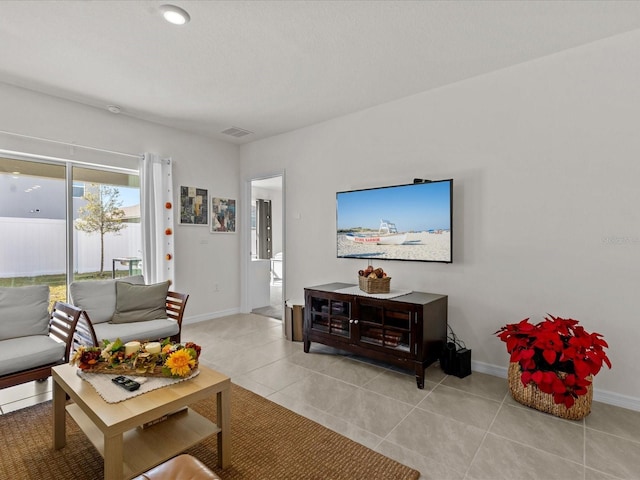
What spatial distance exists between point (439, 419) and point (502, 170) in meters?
2.08

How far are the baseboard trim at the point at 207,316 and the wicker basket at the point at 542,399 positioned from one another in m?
3.84

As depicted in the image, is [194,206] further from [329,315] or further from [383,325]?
[383,325]

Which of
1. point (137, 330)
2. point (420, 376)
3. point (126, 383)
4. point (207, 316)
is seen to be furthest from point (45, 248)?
point (420, 376)

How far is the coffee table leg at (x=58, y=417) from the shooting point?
193cm

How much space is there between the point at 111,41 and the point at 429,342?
3.41 meters

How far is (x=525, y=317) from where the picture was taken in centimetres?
284

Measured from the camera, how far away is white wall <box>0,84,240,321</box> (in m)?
3.35

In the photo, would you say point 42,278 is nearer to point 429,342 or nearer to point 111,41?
point 111,41

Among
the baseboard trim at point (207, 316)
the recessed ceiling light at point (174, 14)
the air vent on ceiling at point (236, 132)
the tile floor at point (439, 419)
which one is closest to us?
the tile floor at point (439, 419)

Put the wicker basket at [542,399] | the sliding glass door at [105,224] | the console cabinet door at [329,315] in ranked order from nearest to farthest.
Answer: the wicker basket at [542,399]
the console cabinet door at [329,315]
the sliding glass door at [105,224]

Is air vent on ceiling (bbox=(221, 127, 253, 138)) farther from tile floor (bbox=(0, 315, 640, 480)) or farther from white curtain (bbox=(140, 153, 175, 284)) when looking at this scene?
tile floor (bbox=(0, 315, 640, 480))

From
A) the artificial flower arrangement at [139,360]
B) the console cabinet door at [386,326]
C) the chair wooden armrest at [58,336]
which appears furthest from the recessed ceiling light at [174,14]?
the console cabinet door at [386,326]

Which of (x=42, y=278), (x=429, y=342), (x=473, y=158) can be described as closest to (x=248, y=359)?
(x=429, y=342)

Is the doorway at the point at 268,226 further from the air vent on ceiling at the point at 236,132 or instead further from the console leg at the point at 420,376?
the console leg at the point at 420,376
